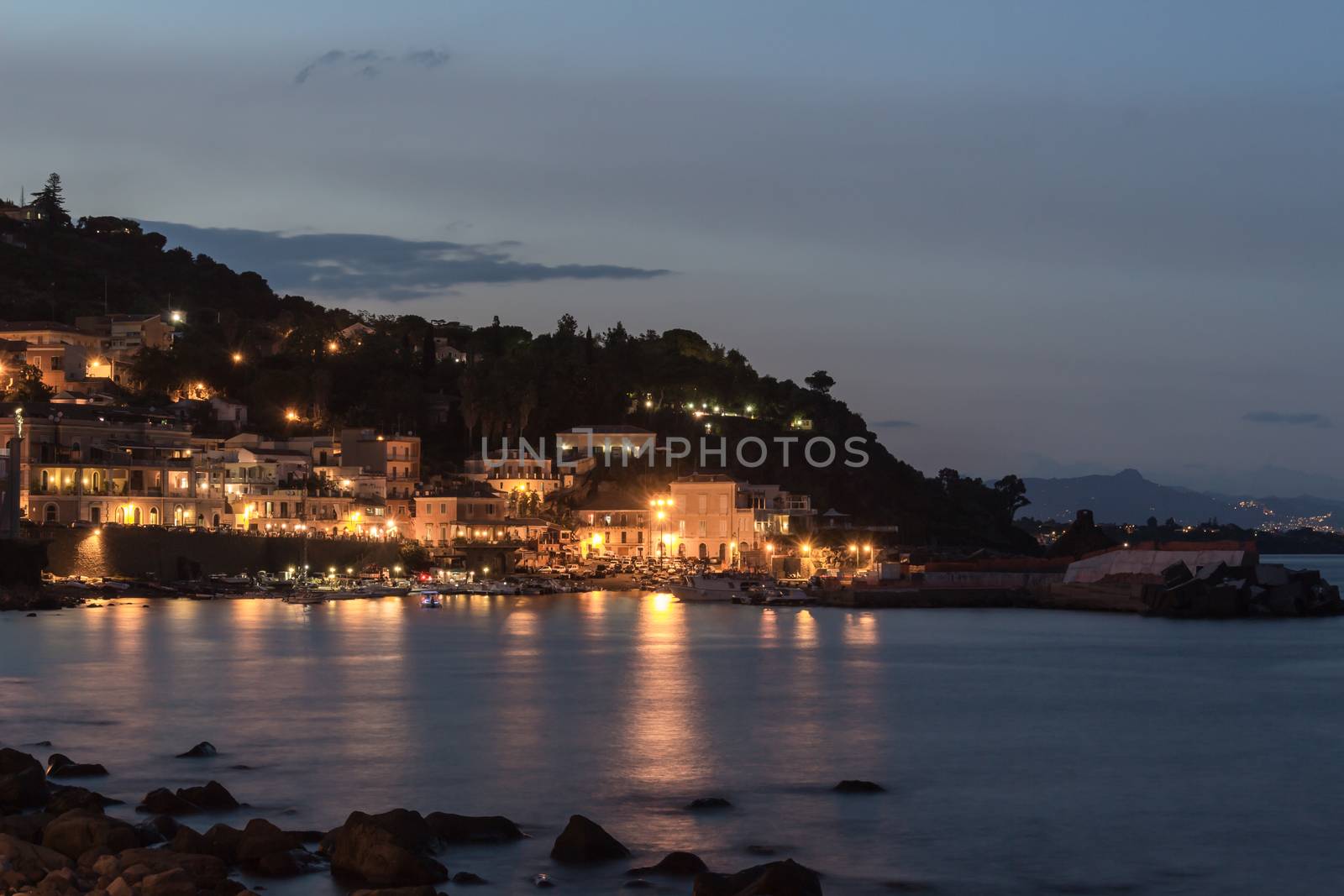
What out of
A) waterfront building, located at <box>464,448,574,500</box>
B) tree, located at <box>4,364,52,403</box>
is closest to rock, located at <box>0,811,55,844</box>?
tree, located at <box>4,364,52,403</box>

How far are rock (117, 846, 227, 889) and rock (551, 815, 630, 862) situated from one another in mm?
4276

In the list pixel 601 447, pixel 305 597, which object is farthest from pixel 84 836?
pixel 601 447

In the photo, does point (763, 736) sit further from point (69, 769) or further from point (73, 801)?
point (73, 801)

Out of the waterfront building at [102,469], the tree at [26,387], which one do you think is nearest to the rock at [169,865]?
the waterfront building at [102,469]

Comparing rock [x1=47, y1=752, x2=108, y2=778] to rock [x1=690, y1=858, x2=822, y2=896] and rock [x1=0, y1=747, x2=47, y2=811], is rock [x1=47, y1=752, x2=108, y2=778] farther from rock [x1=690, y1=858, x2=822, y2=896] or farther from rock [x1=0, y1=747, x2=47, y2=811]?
rock [x1=690, y1=858, x2=822, y2=896]

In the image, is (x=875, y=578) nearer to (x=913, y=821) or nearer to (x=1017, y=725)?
(x=1017, y=725)

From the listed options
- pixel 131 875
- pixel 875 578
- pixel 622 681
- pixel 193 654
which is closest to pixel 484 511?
pixel 875 578

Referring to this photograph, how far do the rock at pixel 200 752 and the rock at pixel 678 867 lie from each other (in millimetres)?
11494

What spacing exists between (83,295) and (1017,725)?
105m

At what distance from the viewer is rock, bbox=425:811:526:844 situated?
20391mm

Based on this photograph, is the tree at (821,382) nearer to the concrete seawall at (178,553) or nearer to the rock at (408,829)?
the concrete seawall at (178,553)

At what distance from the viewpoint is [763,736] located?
32188mm

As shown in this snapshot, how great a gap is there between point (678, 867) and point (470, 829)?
305 cm

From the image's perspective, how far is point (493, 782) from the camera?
85.7 ft
